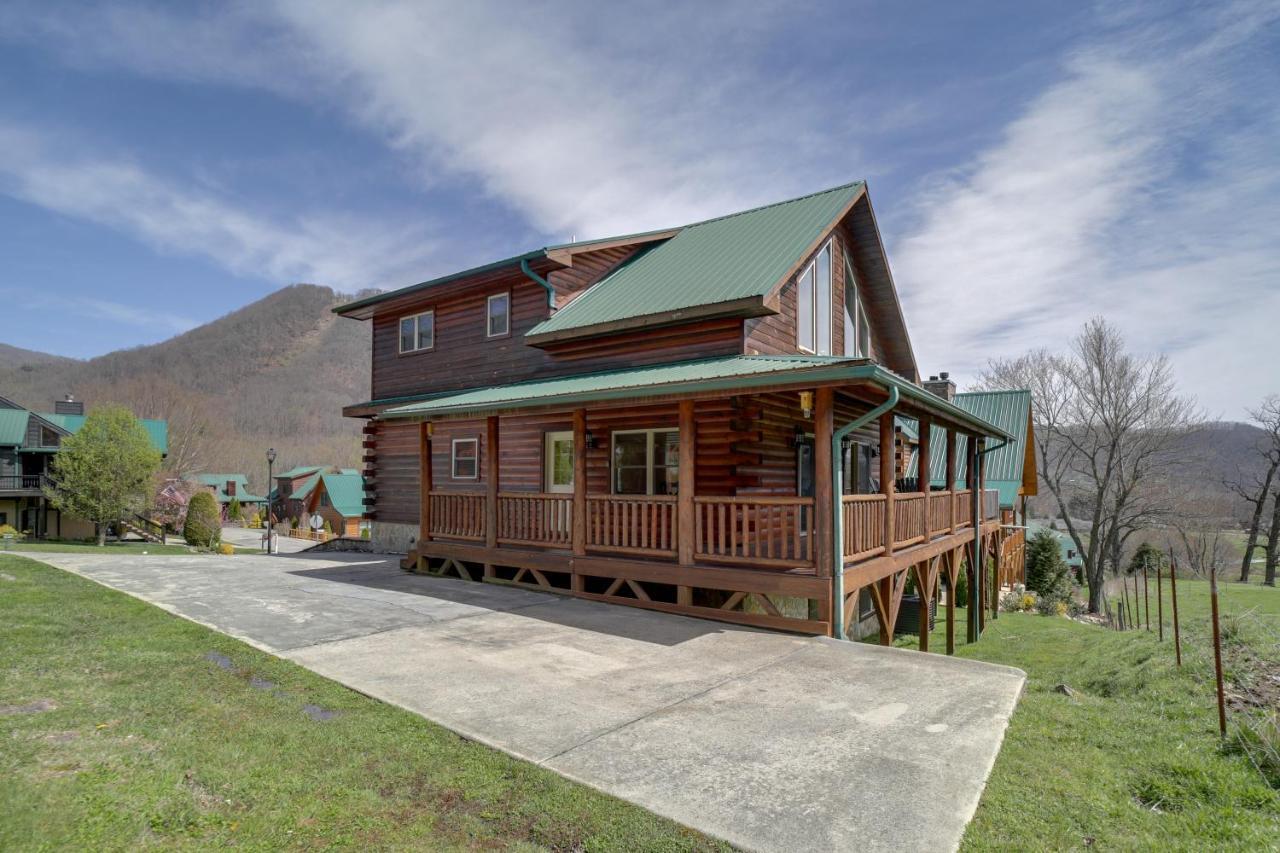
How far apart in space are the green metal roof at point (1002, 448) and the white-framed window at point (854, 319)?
870 centimetres

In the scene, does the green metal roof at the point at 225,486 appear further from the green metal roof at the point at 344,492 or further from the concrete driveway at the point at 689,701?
the concrete driveway at the point at 689,701

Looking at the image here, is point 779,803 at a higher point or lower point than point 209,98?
lower

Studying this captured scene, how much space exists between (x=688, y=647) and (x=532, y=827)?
13.8 ft

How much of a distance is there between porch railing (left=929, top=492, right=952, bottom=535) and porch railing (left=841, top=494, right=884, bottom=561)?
281 cm

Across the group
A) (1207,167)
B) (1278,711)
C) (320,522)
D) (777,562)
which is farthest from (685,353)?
(320,522)

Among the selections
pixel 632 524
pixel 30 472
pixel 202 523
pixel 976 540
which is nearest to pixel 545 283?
pixel 632 524

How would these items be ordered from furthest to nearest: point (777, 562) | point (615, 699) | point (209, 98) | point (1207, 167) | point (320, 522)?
point (320, 522)
point (1207, 167)
point (209, 98)
point (777, 562)
point (615, 699)

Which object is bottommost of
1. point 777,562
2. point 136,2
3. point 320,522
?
point 320,522

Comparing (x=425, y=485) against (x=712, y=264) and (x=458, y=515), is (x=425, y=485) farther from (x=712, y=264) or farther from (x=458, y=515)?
(x=712, y=264)

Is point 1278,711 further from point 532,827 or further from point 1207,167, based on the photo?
point 1207,167

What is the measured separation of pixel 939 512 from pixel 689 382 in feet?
23.3

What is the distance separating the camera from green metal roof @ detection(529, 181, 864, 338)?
11867 mm

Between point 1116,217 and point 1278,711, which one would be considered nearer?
point 1278,711

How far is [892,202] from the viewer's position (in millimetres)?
16297
